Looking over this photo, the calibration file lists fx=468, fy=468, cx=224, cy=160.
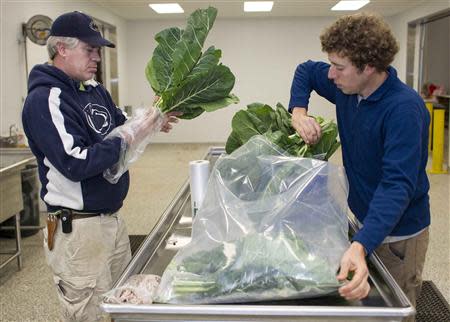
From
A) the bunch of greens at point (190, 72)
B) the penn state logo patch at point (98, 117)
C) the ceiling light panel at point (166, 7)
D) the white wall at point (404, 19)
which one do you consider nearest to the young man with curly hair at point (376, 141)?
the bunch of greens at point (190, 72)

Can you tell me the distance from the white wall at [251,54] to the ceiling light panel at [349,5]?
98 cm

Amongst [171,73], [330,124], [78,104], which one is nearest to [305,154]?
[330,124]

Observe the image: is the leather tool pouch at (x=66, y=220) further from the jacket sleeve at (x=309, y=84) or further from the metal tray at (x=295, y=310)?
the jacket sleeve at (x=309, y=84)

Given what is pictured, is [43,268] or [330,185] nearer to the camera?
[330,185]

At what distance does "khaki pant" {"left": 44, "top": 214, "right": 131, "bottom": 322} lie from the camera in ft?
6.11

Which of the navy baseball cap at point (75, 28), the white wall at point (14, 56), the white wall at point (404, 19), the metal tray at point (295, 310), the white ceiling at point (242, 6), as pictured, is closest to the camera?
the metal tray at point (295, 310)

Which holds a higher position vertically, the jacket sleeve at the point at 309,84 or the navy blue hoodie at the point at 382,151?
the jacket sleeve at the point at 309,84

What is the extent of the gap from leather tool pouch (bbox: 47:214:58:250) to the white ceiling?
6.62 metres

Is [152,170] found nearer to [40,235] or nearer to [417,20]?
[40,235]

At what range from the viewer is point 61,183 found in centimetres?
178

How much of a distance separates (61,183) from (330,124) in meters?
1.02

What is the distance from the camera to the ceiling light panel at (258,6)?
816cm

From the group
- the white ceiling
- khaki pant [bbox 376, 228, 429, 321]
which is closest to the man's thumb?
khaki pant [bbox 376, 228, 429, 321]

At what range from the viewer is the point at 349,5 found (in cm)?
870
